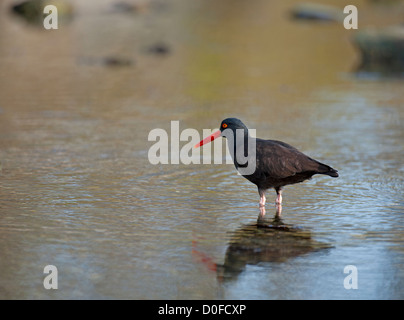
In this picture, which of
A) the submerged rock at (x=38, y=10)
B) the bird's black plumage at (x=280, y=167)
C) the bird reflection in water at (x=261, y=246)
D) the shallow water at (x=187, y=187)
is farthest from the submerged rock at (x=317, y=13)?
the bird reflection in water at (x=261, y=246)

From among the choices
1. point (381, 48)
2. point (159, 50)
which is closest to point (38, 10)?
point (159, 50)

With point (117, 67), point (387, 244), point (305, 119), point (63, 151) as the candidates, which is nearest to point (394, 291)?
point (387, 244)

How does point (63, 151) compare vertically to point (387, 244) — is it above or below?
above

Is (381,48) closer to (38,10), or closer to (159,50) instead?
(159,50)

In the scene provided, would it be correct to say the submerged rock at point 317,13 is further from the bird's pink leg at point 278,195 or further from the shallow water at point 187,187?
the bird's pink leg at point 278,195

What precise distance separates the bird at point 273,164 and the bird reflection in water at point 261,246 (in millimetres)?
489

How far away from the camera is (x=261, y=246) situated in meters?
7.85

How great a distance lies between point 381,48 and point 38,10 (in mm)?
18328

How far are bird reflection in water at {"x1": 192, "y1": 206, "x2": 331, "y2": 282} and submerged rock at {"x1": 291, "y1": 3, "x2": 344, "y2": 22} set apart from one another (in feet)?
98.9

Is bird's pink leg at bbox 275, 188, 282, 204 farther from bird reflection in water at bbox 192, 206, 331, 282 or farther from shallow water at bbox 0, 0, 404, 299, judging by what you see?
bird reflection in water at bbox 192, 206, 331, 282

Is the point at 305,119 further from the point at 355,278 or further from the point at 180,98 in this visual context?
the point at 355,278

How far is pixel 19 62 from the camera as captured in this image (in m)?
23.8
